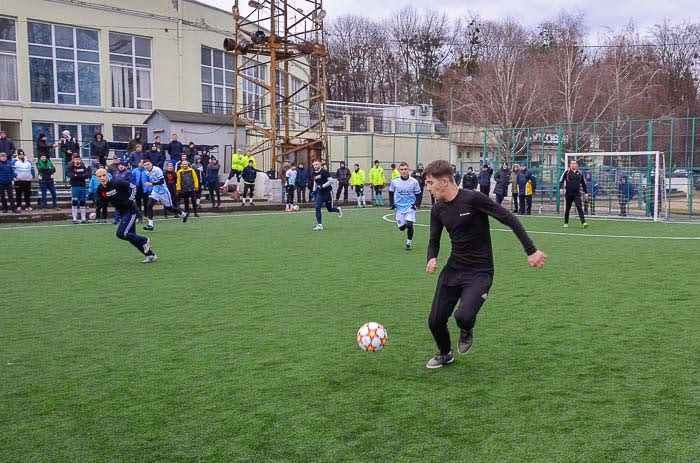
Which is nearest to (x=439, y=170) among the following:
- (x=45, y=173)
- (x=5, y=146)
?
(x=45, y=173)

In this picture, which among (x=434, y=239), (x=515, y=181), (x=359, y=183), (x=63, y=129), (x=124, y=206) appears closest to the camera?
(x=434, y=239)

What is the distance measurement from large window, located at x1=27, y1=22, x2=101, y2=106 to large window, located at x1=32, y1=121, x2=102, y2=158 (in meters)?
1.06

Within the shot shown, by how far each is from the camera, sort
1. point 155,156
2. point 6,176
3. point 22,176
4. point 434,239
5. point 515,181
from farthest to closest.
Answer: point 515,181
point 155,156
point 22,176
point 6,176
point 434,239

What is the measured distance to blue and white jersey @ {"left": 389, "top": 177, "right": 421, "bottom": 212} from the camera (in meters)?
14.2

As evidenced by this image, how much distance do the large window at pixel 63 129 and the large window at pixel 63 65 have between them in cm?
106

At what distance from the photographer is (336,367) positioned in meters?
Answer: 5.98

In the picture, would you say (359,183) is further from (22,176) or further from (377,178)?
(22,176)

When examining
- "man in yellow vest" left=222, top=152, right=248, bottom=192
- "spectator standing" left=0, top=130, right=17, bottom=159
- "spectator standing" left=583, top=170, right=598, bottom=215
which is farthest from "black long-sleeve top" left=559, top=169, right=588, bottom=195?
"spectator standing" left=0, top=130, right=17, bottom=159

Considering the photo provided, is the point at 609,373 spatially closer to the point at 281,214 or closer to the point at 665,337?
the point at 665,337

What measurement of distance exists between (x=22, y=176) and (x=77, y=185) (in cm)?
227

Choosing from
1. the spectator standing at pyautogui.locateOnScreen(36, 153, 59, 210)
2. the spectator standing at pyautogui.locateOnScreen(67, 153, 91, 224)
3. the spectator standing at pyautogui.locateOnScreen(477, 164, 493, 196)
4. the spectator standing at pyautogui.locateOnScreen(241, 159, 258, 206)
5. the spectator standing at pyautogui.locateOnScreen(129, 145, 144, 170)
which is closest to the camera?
the spectator standing at pyautogui.locateOnScreen(67, 153, 91, 224)

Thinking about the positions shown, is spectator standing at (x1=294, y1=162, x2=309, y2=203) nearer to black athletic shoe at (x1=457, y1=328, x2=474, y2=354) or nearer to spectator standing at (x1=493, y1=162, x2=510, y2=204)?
spectator standing at (x1=493, y1=162, x2=510, y2=204)

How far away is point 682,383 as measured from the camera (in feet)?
17.6

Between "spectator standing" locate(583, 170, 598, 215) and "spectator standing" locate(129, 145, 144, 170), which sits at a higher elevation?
"spectator standing" locate(129, 145, 144, 170)
